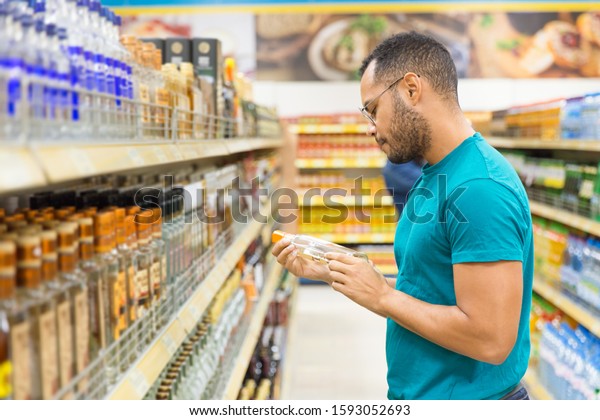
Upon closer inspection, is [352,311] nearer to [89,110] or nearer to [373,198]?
[373,198]

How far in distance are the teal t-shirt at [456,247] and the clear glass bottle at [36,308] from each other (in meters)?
0.89

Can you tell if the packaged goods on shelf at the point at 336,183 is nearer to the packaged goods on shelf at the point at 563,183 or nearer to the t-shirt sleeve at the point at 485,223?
the packaged goods on shelf at the point at 563,183

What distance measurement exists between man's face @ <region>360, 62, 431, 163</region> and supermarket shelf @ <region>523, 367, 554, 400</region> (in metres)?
3.05

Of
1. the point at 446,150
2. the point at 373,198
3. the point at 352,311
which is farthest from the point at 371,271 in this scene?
the point at 373,198

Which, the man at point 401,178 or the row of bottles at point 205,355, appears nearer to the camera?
the row of bottles at point 205,355

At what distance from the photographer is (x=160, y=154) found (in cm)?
167

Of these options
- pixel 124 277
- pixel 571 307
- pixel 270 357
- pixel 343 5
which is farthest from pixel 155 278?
pixel 343 5

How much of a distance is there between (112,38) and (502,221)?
1.13 m

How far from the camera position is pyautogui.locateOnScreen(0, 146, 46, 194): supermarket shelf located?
851 mm

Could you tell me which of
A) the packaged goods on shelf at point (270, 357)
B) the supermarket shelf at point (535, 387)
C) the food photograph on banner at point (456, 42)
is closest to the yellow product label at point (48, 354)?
→ the packaged goods on shelf at point (270, 357)

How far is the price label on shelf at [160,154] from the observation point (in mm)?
1641

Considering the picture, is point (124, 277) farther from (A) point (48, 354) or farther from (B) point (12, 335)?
(B) point (12, 335)

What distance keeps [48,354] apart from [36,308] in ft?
0.28

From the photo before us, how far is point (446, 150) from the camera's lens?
1.73 metres
